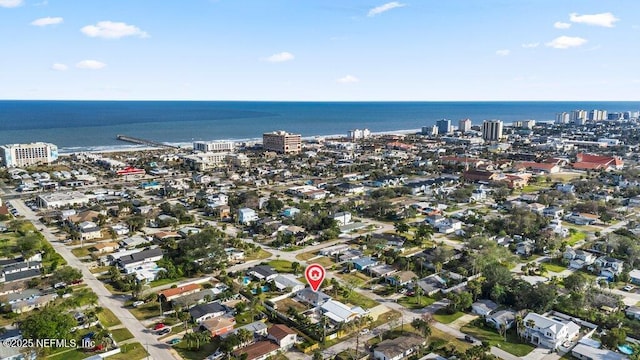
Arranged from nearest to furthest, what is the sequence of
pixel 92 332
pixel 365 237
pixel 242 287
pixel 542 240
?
pixel 92 332, pixel 242 287, pixel 542 240, pixel 365 237

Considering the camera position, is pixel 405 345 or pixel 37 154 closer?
pixel 405 345

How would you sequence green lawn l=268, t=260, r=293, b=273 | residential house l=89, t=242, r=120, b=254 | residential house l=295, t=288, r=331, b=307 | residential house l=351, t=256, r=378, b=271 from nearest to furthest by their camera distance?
residential house l=295, t=288, r=331, b=307, residential house l=351, t=256, r=378, b=271, green lawn l=268, t=260, r=293, b=273, residential house l=89, t=242, r=120, b=254

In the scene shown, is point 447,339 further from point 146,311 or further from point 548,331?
point 146,311

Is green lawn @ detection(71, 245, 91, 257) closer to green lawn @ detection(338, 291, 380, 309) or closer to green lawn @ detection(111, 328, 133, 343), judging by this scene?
green lawn @ detection(111, 328, 133, 343)

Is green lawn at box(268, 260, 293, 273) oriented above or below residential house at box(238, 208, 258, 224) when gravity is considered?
below

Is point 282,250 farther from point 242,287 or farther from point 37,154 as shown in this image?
point 37,154

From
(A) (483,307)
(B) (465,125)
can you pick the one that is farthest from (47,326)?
(B) (465,125)

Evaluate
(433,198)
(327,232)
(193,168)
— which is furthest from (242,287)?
(193,168)

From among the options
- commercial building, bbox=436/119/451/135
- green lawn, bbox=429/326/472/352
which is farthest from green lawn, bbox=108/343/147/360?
commercial building, bbox=436/119/451/135

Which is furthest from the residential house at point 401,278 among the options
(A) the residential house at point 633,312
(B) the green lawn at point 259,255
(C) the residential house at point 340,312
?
(A) the residential house at point 633,312
